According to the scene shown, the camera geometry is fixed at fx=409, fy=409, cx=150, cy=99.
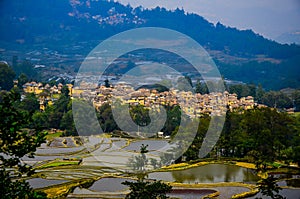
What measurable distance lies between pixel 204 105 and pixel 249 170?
12.7 metres

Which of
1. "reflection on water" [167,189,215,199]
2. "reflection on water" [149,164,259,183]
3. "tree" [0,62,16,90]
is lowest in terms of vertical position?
"reflection on water" [167,189,215,199]

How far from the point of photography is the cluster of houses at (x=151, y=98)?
23764 millimetres

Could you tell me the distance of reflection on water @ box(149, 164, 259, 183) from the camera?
10.7m

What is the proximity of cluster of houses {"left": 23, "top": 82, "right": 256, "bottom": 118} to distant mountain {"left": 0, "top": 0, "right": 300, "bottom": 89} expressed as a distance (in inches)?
766

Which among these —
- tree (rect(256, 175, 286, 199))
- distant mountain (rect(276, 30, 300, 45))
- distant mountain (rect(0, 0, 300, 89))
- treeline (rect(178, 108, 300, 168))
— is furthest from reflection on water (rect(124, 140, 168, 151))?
distant mountain (rect(276, 30, 300, 45))

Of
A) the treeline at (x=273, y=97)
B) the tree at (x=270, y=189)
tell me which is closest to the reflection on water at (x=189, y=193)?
the tree at (x=270, y=189)

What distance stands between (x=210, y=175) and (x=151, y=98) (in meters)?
14.9

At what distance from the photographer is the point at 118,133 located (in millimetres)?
20109

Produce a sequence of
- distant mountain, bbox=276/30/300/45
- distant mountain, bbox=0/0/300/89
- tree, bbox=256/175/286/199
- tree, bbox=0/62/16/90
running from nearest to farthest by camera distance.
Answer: tree, bbox=256/175/286/199 < tree, bbox=0/62/16/90 < distant mountain, bbox=0/0/300/89 < distant mountain, bbox=276/30/300/45

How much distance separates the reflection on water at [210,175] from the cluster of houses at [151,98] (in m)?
10.0

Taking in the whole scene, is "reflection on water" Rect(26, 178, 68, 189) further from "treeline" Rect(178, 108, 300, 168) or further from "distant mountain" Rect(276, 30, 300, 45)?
"distant mountain" Rect(276, 30, 300, 45)

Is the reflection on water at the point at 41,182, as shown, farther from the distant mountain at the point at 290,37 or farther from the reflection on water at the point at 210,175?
the distant mountain at the point at 290,37

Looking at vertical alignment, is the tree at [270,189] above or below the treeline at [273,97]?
below

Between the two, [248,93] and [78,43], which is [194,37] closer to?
[78,43]
